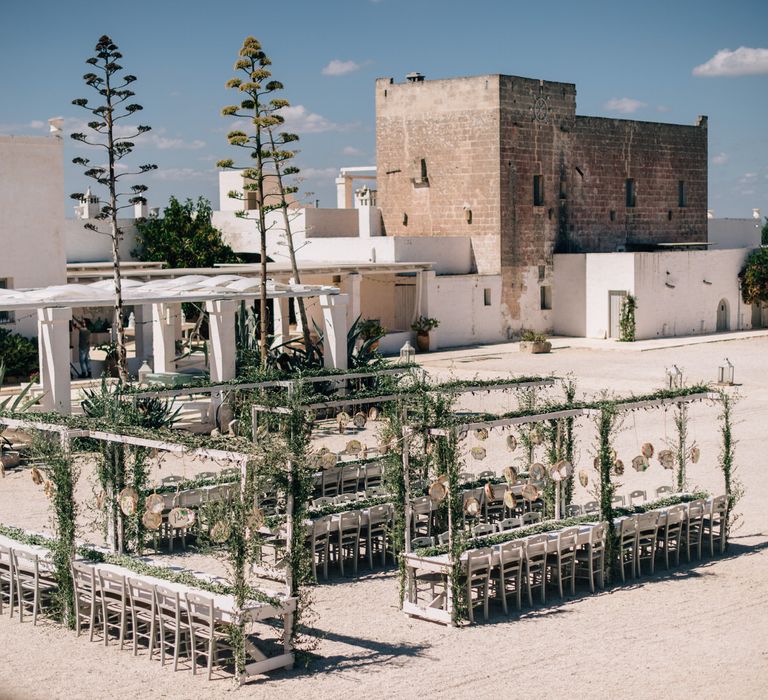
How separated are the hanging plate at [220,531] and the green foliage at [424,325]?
997 inches

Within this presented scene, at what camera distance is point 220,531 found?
1055 cm

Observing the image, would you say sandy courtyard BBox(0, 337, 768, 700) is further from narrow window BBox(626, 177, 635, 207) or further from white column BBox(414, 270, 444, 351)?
narrow window BBox(626, 177, 635, 207)

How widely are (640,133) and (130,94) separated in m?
25.7

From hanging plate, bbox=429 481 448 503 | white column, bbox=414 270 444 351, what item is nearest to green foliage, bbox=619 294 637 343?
white column, bbox=414 270 444 351

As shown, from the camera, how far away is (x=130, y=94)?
21.5 meters

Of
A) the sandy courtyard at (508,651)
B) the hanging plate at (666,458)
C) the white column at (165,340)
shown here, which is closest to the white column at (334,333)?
the white column at (165,340)

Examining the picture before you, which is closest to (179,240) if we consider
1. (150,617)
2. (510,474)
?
(510,474)

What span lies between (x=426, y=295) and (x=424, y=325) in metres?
0.94

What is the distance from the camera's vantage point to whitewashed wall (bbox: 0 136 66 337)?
2839 centimetres

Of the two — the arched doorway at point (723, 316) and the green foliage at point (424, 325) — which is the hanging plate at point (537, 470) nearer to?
the green foliage at point (424, 325)

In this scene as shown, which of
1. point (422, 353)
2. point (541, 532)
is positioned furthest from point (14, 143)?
point (541, 532)

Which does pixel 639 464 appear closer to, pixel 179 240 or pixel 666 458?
pixel 666 458

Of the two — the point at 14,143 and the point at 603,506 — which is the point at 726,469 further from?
the point at 14,143

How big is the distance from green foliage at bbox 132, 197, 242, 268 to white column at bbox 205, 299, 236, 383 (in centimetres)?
1688
